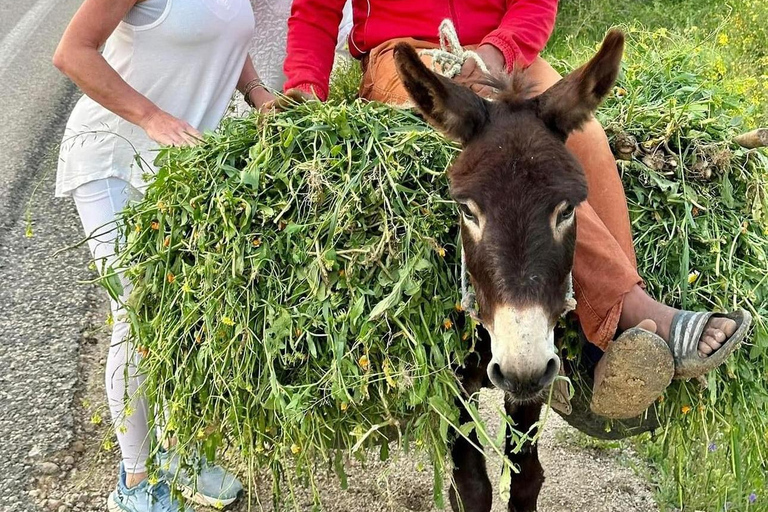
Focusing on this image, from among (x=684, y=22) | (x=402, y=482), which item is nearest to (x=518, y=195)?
(x=402, y=482)

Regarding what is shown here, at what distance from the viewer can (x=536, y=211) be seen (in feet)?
6.25

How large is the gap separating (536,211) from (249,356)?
104cm

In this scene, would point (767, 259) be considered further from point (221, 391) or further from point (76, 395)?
point (76, 395)

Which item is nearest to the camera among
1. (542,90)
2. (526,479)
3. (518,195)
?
(518,195)

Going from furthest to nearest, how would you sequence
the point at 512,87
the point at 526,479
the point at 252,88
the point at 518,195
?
the point at 252,88
the point at 526,479
the point at 512,87
the point at 518,195

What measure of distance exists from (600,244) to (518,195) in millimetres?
491

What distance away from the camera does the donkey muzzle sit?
1.79 metres

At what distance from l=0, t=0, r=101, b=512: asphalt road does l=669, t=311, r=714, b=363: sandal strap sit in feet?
8.22

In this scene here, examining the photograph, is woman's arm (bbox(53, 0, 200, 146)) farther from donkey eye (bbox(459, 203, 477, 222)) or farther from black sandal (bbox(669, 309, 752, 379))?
black sandal (bbox(669, 309, 752, 379))

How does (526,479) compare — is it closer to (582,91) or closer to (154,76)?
(582,91)

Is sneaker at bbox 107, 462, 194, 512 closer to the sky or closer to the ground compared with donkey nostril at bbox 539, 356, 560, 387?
closer to the ground

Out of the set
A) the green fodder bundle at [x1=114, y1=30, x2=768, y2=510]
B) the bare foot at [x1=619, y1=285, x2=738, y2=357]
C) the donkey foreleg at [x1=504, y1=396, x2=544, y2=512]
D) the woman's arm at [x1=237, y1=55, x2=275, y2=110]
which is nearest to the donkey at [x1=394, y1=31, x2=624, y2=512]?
the green fodder bundle at [x1=114, y1=30, x2=768, y2=510]

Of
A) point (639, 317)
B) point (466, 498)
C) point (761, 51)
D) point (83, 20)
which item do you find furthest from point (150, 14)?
point (761, 51)

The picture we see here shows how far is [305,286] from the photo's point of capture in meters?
2.25
